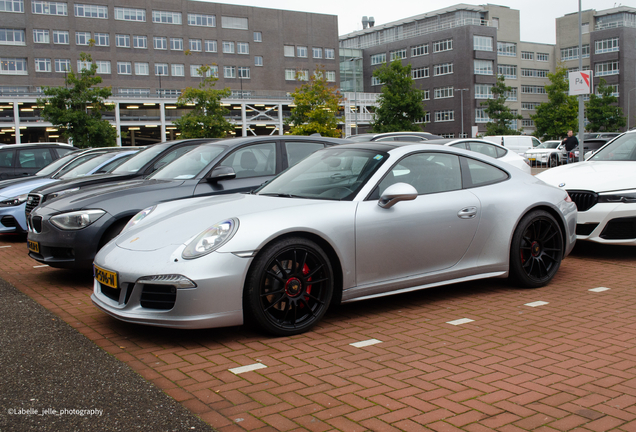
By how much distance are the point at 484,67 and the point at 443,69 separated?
560 cm

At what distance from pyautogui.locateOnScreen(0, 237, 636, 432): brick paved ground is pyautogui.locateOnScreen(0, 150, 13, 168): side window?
1002cm

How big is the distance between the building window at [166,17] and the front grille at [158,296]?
238 ft

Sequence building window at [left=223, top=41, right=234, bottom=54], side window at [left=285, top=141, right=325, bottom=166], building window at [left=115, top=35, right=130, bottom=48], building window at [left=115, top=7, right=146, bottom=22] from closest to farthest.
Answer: side window at [left=285, top=141, right=325, bottom=166] < building window at [left=115, top=7, right=146, bottom=22] < building window at [left=115, top=35, right=130, bottom=48] < building window at [left=223, top=41, right=234, bottom=54]

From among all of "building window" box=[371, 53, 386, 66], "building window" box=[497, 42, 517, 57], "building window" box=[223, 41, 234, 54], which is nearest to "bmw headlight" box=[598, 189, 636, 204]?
"building window" box=[223, 41, 234, 54]

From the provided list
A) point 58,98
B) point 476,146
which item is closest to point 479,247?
point 476,146

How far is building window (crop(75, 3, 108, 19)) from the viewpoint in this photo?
218 feet

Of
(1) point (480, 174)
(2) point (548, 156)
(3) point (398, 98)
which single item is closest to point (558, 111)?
(3) point (398, 98)

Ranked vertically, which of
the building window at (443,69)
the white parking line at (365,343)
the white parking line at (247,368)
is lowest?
the white parking line at (365,343)

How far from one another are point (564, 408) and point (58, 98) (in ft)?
118

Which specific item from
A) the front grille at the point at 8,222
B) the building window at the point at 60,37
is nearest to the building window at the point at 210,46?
the building window at the point at 60,37

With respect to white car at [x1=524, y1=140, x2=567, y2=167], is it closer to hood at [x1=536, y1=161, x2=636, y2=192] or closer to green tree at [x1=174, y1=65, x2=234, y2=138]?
green tree at [x1=174, y1=65, x2=234, y2=138]

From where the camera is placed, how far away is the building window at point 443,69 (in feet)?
277

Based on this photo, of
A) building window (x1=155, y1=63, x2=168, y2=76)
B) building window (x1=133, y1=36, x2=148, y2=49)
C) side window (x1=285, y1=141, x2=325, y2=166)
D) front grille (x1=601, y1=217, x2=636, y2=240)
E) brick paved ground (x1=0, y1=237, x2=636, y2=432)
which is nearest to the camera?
brick paved ground (x1=0, y1=237, x2=636, y2=432)

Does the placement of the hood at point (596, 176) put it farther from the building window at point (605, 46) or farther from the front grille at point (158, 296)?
the building window at point (605, 46)
